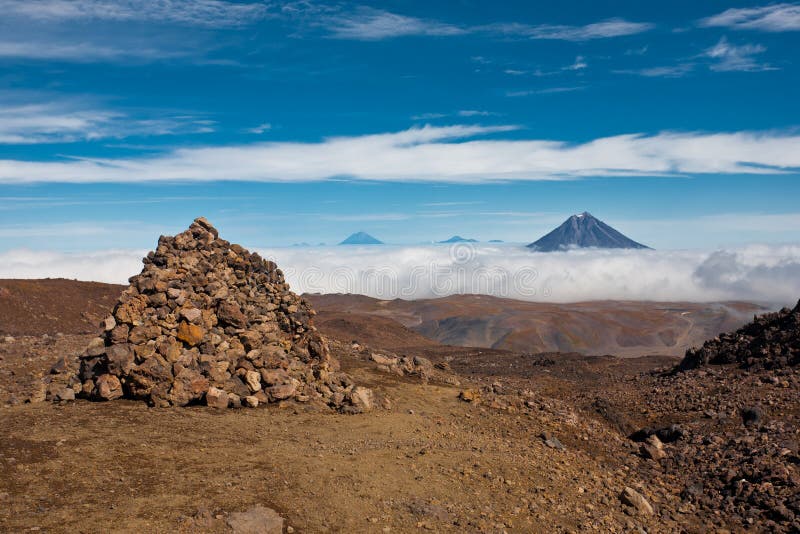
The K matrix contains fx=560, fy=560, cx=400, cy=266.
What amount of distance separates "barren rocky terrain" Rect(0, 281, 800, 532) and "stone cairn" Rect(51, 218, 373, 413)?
1.64 feet

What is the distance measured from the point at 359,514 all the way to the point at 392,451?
2.89 m

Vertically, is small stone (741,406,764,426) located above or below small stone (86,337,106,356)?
below

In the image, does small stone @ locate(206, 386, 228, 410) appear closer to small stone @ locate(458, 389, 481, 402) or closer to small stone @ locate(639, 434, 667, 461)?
small stone @ locate(458, 389, 481, 402)

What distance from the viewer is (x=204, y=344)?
569 inches

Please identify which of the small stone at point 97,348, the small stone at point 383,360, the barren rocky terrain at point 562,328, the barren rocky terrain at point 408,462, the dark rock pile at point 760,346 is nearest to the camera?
the barren rocky terrain at point 408,462

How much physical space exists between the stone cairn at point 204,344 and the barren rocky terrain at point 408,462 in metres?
0.50

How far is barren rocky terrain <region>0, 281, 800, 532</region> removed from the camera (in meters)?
8.90

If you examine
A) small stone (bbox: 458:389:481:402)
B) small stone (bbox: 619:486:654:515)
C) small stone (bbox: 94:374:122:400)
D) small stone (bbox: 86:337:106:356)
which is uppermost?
small stone (bbox: 86:337:106:356)

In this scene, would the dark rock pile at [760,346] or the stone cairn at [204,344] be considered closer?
the stone cairn at [204,344]

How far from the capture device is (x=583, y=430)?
1630 cm

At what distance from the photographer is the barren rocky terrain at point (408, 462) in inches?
350

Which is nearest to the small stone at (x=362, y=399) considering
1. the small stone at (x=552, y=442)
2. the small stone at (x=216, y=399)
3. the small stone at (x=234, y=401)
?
the small stone at (x=234, y=401)

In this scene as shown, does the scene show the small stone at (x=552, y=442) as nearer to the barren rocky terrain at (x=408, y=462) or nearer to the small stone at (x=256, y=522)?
the barren rocky terrain at (x=408, y=462)

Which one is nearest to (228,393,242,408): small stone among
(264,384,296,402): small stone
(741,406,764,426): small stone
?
(264,384,296,402): small stone
